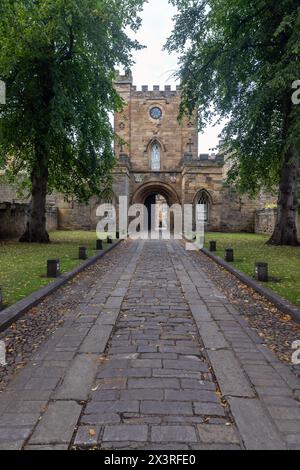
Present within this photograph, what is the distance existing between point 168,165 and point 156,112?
530 centimetres

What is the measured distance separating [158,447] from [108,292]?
5.24 metres

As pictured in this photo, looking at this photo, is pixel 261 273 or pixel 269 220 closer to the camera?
pixel 261 273

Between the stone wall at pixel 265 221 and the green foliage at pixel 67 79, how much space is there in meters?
13.1

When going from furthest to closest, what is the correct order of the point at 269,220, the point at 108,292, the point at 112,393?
the point at 269,220 < the point at 108,292 < the point at 112,393

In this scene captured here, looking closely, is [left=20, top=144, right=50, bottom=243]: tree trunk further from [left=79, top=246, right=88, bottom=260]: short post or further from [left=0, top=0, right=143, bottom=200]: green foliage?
[left=79, top=246, right=88, bottom=260]: short post

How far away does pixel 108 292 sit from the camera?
25.5 ft

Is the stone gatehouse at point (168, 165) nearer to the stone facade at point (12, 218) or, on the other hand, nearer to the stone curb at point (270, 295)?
the stone facade at point (12, 218)

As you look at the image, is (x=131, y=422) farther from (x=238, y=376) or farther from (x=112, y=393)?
(x=238, y=376)

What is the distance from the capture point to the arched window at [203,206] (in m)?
32.1

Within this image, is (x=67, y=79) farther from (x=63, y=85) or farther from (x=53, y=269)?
(x=53, y=269)

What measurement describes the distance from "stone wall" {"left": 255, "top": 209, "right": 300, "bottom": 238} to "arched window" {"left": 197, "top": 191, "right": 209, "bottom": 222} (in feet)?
13.6

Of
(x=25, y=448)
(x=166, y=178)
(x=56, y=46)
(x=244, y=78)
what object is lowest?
(x=25, y=448)

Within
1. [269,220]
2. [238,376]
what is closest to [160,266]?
[238,376]

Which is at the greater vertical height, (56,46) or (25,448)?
(56,46)
